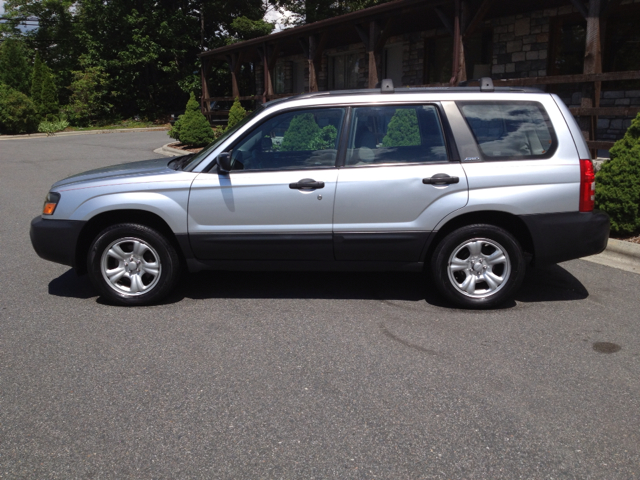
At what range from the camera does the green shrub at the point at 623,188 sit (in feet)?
22.5

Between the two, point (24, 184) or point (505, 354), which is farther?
point (24, 184)

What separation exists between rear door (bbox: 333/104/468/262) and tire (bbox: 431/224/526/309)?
211 millimetres

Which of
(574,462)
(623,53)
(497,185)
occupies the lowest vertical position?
(574,462)

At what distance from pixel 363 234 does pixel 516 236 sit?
1368mm

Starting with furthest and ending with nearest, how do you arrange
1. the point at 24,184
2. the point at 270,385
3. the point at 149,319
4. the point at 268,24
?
the point at 268,24 → the point at 24,184 → the point at 149,319 → the point at 270,385

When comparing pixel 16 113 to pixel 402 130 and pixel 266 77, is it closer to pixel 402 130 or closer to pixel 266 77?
pixel 266 77

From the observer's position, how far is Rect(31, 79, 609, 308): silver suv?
4.90 m

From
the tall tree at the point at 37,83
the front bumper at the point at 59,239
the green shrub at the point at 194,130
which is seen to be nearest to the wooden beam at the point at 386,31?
the green shrub at the point at 194,130

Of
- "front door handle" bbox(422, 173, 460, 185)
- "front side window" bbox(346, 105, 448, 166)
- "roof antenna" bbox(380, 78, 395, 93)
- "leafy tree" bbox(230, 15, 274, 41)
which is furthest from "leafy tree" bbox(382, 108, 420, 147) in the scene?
"leafy tree" bbox(230, 15, 274, 41)

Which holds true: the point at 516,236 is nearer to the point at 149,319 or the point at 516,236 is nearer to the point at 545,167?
the point at 545,167

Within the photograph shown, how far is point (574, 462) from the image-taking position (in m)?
2.87

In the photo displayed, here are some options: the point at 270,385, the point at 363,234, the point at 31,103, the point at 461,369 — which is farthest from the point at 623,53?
the point at 31,103

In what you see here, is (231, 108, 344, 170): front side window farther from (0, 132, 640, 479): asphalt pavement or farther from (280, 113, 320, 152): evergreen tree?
(0, 132, 640, 479): asphalt pavement

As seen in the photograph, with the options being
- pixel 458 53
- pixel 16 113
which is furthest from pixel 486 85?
pixel 16 113
